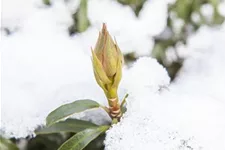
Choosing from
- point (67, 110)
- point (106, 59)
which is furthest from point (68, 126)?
point (106, 59)

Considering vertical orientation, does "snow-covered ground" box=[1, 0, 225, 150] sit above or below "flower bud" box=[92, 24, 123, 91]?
below

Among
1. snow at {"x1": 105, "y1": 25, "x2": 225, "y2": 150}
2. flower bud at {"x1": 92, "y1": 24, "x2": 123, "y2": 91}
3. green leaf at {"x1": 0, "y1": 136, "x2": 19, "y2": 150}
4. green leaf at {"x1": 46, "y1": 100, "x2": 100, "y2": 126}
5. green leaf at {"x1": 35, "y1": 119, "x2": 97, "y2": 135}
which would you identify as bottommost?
green leaf at {"x1": 0, "y1": 136, "x2": 19, "y2": 150}

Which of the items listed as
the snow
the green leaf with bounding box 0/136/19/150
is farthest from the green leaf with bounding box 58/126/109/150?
the green leaf with bounding box 0/136/19/150

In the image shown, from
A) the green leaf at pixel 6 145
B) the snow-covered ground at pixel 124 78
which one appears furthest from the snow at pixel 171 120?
the green leaf at pixel 6 145

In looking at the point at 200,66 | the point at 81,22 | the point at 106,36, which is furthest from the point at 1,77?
the point at 200,66

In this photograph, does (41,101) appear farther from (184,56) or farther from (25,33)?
(184,56)

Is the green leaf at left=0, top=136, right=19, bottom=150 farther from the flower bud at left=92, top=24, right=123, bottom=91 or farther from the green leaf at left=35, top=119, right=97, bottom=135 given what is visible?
the flower bud at left=92, top=24, right=123, bottom=91
